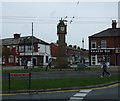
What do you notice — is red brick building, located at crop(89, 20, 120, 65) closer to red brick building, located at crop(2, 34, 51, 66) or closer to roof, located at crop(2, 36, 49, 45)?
red brick building, located at crop(2, 34, 51, 66)

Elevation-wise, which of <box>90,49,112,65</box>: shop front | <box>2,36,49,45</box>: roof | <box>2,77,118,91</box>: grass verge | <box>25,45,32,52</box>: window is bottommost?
<box>2,77,118,91</box>: grass verge

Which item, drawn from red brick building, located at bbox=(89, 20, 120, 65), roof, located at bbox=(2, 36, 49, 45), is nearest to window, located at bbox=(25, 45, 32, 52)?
roof, located at bbox=(2, 36, 49, 45)

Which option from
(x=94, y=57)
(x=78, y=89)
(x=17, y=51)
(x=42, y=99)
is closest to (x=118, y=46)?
(x=94, y=57)

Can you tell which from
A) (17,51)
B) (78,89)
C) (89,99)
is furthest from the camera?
(17,51)

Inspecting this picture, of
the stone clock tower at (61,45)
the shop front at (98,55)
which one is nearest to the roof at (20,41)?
the shop front at (98,55)

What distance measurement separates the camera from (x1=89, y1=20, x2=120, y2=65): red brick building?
4669cm

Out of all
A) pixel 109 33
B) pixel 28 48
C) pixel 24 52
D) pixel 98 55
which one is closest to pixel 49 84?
pixel 98 55

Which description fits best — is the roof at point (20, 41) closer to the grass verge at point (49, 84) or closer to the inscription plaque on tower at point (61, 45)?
the inscription plaque on tower at point (61, 45)

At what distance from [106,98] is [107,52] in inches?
1526

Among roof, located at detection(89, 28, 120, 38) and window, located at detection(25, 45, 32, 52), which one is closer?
roof, located at detection(89, 28, 120, 38)

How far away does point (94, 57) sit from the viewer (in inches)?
1890

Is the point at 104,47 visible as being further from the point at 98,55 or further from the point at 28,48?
the point at 28,48

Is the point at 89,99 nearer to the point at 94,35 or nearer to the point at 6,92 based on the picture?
the point at 6,92

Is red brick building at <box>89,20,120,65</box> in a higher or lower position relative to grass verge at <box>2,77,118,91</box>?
higher
